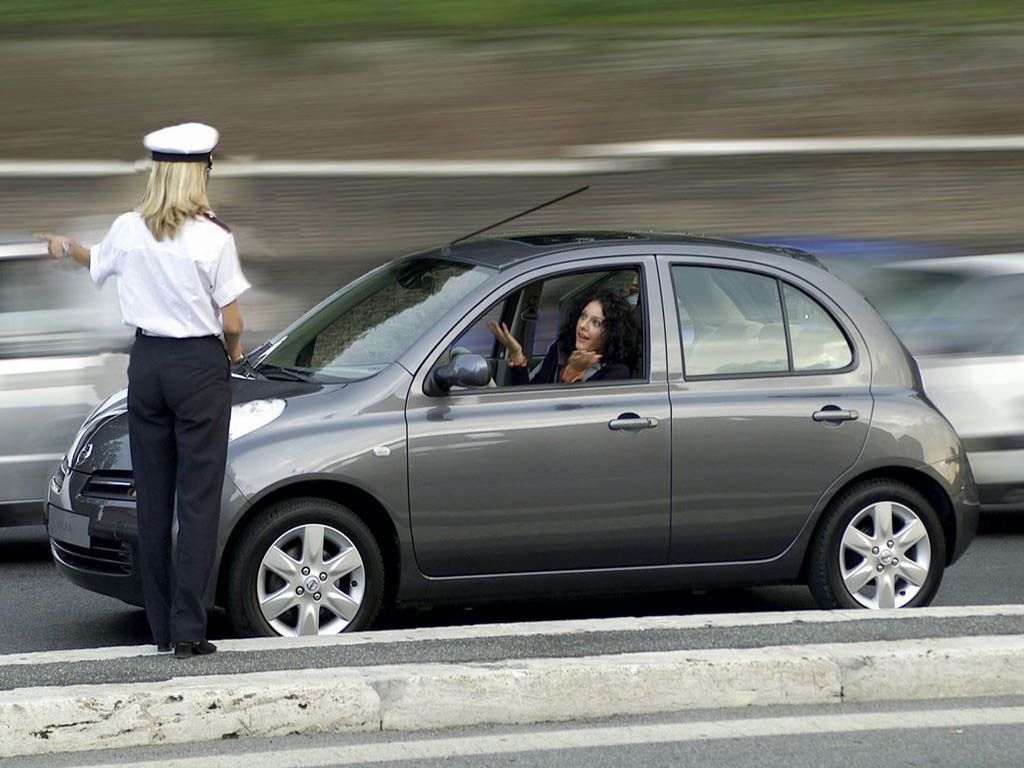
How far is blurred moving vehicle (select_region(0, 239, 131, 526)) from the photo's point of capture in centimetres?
837

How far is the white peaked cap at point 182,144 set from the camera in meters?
5.44

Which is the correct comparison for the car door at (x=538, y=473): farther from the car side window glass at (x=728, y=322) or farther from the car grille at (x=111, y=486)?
the car grille at (x=111, y=486)

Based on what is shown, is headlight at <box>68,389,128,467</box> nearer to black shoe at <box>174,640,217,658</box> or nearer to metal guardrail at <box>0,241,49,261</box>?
black shoe at <box>174,640,217,658</box>

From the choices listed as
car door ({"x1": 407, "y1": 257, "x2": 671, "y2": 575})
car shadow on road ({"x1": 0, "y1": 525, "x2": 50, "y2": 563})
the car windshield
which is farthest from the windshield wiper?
car shadow on road ({"x1": 0, "y1": 525, "x2": 50, "y2": 563})

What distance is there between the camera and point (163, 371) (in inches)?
218

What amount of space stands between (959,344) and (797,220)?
9736 millimetres

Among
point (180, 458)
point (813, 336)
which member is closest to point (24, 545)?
point (180, 458)

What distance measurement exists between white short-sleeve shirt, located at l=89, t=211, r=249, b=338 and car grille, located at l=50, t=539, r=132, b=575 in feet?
3.54

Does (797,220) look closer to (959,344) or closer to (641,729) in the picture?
(959,344)

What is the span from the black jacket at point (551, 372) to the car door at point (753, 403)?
23cm

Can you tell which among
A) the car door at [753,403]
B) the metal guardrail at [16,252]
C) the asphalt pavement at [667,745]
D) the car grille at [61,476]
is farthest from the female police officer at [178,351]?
the metal guardrail at [16,252]

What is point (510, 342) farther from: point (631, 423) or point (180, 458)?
point (180, 458)

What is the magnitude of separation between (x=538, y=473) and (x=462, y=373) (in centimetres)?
48

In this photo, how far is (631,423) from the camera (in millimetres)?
6531
